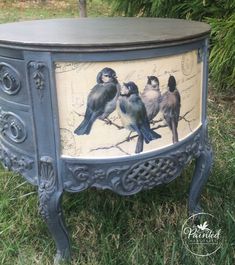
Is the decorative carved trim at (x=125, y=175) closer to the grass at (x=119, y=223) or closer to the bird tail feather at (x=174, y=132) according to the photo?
the bird tail feather at (x=174, y=132)

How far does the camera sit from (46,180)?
1.64 m

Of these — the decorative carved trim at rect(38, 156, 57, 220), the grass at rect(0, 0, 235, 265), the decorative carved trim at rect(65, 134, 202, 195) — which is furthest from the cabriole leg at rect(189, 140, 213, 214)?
the decorative carved trim at rect(38, 156, 57, 220)

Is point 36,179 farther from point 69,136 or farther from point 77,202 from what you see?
point 77,202

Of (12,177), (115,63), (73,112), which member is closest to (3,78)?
(73,112)

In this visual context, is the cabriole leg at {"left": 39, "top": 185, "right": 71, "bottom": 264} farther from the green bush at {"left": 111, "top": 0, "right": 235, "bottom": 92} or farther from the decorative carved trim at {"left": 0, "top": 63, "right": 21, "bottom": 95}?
the green bush at {"left": 111, "top": 0, "right": 235, "bottom": 92}

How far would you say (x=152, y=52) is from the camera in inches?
58.4

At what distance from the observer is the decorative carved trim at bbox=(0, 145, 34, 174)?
1.68 m

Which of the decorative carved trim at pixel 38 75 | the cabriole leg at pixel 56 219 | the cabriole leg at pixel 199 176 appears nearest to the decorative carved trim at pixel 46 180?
the cabriole leg at pixel 56 219

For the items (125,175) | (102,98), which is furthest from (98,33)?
(125,175)

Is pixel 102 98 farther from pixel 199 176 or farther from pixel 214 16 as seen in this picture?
pixel 214 16

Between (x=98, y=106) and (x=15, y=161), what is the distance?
0.44 m

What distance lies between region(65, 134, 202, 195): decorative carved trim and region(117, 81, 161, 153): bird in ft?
0.41

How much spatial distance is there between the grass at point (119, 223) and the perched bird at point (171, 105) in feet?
1.63

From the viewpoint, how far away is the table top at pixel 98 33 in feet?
4.72
